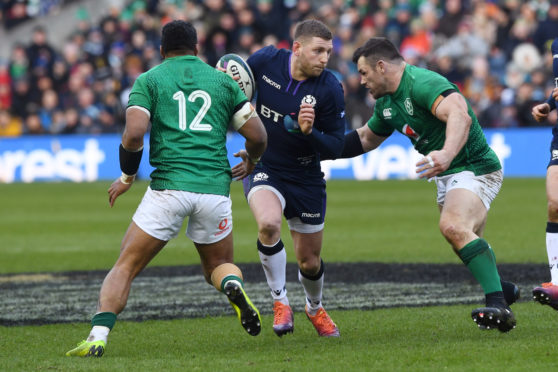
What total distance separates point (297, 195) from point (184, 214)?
1.54 metres

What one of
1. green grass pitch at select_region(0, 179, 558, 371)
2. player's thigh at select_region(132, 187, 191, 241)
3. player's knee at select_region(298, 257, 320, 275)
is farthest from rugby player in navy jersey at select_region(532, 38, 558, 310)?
player's thigh at select_region(132, 187, 191, 241)

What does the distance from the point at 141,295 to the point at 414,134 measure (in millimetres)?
3744

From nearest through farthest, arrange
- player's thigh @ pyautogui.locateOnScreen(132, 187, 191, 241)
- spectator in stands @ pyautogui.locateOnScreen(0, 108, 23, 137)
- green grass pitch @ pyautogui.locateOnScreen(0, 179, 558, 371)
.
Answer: green grass pitch @ pyautogui.locateOnScreen(0, 179, 558, 371) < player's thigh @ pyautogui.locateOnScreen(132, 187, 191, 241) < spectator in stands @ pyautogui.locateOnScreen(0, 108, 23, 137)

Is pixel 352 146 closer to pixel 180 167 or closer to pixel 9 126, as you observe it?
pixel 180 167

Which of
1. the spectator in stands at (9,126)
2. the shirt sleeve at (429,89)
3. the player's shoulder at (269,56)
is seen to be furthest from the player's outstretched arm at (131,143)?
the spectator in stands at (9,126)

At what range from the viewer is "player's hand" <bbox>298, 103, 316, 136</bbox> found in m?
7.33

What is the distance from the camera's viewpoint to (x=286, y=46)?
27.2 metres

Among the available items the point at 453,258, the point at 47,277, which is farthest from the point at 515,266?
the point at 47,277

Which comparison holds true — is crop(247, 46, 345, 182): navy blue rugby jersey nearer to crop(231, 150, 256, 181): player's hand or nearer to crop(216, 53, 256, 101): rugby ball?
crop(216, 53, 256, 101): rugby ball

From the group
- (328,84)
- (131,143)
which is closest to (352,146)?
(328,84)

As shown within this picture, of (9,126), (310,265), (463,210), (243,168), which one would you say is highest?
(243,168)

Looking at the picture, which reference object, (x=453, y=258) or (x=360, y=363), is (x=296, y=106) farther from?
(x=453, y=258)

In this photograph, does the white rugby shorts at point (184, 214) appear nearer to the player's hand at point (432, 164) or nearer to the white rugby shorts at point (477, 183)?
the player's hand at point (432, 164)

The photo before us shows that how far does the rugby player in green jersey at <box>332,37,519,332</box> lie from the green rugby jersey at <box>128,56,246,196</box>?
1.37 meters
